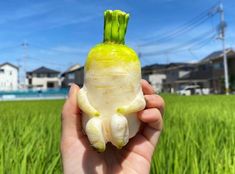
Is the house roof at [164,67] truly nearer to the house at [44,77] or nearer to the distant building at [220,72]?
the distant building at [220,72]

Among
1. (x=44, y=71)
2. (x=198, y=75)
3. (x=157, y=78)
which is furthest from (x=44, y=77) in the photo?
(x=198, y=75)

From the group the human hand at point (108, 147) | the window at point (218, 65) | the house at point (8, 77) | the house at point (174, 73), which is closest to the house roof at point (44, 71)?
the house at point (8, 77)

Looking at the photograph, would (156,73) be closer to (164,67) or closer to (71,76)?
(164,67)

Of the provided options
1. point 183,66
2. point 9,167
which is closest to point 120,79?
point 9,167

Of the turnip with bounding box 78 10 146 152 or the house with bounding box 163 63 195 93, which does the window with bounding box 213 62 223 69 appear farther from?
the turnip with bounding box 78 10 146 152

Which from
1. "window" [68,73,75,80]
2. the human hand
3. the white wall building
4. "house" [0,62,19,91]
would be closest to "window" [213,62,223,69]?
the white wall building
